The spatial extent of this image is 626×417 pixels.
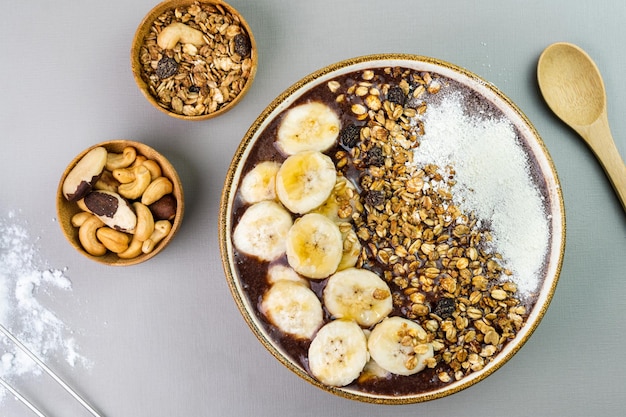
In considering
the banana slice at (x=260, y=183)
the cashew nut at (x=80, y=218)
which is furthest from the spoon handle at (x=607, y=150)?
the cashew nut at (x=80, y=218)

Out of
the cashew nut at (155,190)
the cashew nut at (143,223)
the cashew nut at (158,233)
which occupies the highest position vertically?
the cashew nut at (155,190)

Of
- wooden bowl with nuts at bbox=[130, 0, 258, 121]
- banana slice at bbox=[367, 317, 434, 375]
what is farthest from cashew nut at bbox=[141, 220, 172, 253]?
banana slice at bbox=[367, 317, 434, 375]

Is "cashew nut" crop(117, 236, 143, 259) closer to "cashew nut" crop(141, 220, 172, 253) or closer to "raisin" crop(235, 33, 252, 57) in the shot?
"cashew nut" crop(141, 220, 172, 253)

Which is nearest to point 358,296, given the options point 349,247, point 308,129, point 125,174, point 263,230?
point 349,247

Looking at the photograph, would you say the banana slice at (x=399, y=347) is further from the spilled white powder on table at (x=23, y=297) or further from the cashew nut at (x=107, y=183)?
the spilled white powder on table at (x=23, y=297)

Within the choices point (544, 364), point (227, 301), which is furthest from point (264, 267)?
point (544, 364)

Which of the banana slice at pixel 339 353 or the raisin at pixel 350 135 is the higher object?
the raisin at pixel 350 135
